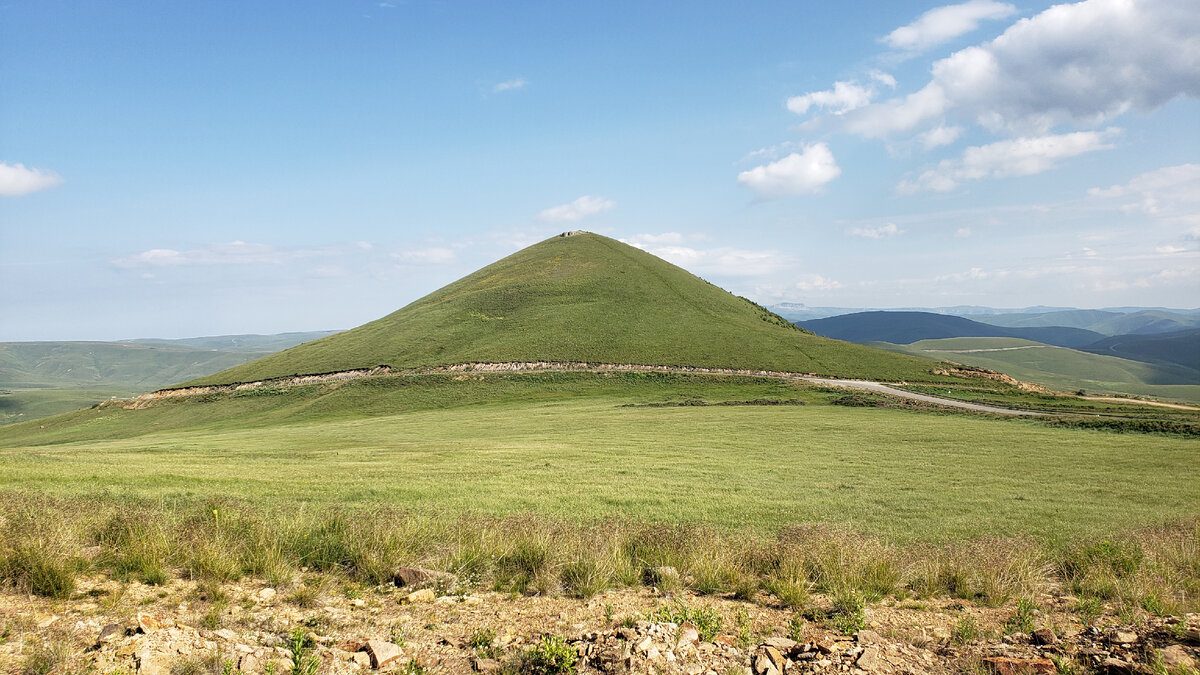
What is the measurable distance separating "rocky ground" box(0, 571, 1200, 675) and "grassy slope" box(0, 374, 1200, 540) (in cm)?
544

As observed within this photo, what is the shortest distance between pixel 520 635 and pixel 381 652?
65.7 inches

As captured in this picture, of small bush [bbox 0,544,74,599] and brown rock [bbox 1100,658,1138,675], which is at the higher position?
small bush [bbox 0,544,74,599]

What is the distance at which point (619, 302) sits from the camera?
92938 millimetres

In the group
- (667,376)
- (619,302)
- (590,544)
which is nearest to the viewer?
(590,544)

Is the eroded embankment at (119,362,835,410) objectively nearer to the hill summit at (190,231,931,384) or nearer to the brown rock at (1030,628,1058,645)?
the hill summit at (190,231,931,384)

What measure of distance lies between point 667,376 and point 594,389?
8890 millimetres

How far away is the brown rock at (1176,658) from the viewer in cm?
595

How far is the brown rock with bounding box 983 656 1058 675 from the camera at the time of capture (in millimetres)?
6168

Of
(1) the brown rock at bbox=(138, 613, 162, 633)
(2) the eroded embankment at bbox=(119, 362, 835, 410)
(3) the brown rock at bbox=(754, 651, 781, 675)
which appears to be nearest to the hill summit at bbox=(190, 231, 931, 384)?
(2) the eroded embankment at bbox=(119, 362, 835, 410)

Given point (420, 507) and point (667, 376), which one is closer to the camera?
point (420, 507)

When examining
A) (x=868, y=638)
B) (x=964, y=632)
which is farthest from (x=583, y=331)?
(x=868, y=638)

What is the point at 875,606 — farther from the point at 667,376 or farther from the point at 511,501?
the point at 667,376

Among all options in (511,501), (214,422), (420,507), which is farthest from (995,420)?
(214,422)

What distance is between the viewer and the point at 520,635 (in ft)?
23.1
